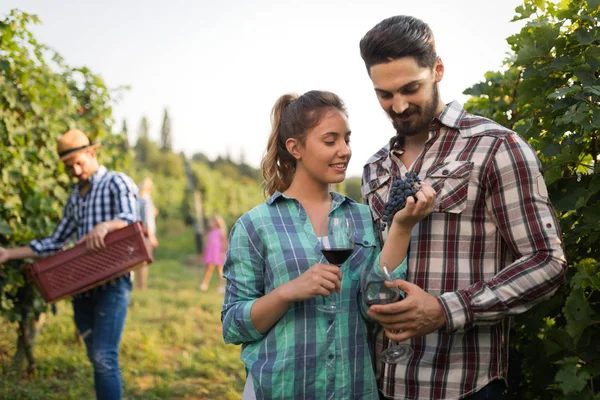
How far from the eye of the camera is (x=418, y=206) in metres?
1.78

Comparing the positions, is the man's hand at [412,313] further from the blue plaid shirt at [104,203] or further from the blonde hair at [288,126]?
the blue plaid shirt at [104,203]

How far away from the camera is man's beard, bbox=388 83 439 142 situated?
2064mm

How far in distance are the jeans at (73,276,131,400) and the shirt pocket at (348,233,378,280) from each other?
231 cm

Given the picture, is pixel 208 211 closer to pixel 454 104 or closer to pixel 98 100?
pixel 98 100

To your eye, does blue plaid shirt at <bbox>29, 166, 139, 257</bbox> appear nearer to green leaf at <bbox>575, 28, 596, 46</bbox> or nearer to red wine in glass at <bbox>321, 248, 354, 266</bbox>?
red wine in glass at <bbox>321, 248, 354, 266</bbox>

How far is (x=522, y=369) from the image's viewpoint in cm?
266

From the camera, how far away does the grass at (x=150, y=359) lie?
5125mm

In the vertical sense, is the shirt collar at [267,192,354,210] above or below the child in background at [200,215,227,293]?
above

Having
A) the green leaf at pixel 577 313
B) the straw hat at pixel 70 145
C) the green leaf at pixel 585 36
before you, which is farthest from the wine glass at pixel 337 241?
the straw hat at pixel 70 145

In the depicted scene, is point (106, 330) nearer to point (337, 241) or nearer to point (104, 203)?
point (104, 203)

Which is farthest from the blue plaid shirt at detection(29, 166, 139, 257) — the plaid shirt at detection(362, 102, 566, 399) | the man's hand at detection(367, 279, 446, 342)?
Result: the man's hand at detection(367, 279, 446, 342)

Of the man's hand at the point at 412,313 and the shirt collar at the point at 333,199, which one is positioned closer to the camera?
the man's hand at the point at 412,313

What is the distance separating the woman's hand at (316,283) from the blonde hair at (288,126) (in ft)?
1.97

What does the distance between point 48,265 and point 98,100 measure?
3186 millimetres
